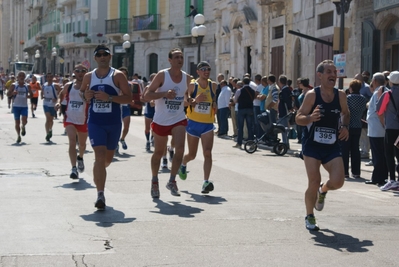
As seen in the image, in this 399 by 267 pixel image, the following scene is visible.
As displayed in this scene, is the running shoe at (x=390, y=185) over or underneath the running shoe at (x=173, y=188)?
underneath

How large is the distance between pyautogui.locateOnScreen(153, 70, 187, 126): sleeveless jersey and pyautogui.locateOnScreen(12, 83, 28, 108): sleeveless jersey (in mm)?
11630

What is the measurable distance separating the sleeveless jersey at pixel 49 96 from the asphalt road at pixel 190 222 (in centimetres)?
801

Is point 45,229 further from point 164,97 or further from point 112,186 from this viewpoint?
point 112,186

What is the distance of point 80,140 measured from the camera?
44.4ft

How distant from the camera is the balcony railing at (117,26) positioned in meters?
57.4

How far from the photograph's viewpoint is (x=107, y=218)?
30.0 feet

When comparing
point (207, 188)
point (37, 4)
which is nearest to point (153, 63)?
point (37, 4)

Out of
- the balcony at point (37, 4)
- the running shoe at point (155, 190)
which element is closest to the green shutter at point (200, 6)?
the running shoe at point (155, 190)

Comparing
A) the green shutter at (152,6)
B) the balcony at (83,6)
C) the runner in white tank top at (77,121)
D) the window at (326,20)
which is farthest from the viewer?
the balcony at (83,6)

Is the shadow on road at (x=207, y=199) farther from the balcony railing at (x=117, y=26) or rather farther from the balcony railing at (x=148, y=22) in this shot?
the balcony railing at (x=117, y=26)

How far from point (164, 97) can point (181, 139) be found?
57 cm

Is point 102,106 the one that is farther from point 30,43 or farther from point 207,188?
point 30,43

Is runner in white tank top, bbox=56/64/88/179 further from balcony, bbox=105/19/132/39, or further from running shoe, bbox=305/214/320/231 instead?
balcony, bbox=105/19/132/39

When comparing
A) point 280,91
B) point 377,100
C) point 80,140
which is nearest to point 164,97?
point 80,140
